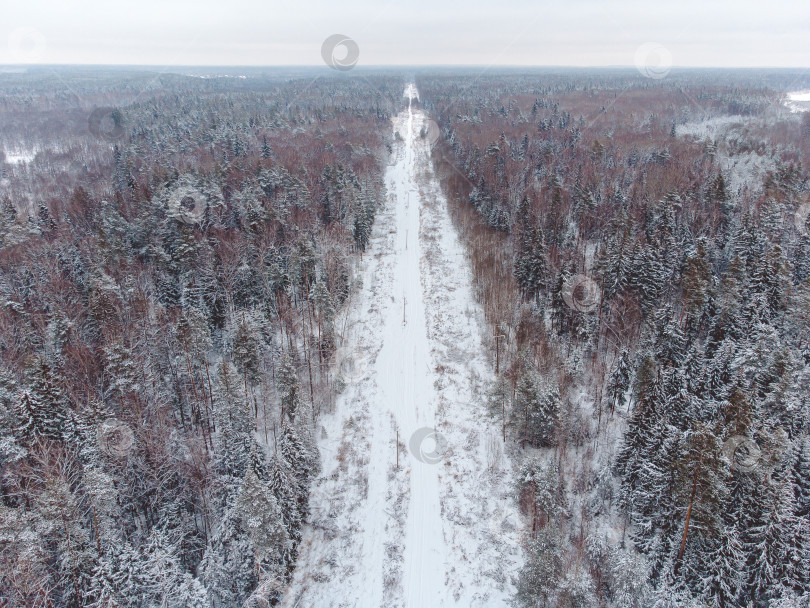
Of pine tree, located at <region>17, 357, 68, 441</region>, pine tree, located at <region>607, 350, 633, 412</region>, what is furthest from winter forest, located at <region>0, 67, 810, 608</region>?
pine tree, located at <region>607, 350, 633, 412</region>

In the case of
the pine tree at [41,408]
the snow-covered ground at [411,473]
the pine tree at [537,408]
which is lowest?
the snow-covered ground at [411,473]

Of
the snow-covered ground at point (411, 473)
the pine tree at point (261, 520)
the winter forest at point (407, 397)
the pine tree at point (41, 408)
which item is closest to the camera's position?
the winter forest at point (407, 397)

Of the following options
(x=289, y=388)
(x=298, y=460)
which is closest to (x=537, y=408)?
(x=298, y=460)

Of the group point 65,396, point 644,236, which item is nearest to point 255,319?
point 65,396

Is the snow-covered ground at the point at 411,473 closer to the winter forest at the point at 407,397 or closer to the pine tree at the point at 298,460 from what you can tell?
the winter forest at the point at 407,397

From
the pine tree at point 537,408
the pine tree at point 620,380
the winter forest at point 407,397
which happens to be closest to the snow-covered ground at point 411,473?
the winter forest at point 407,397

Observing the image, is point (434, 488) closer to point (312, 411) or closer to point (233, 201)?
point (312, 411)

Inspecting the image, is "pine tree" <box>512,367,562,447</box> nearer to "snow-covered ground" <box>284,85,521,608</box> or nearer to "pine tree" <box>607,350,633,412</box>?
"snow-covered ground" <box>284,85,521,608</box>
